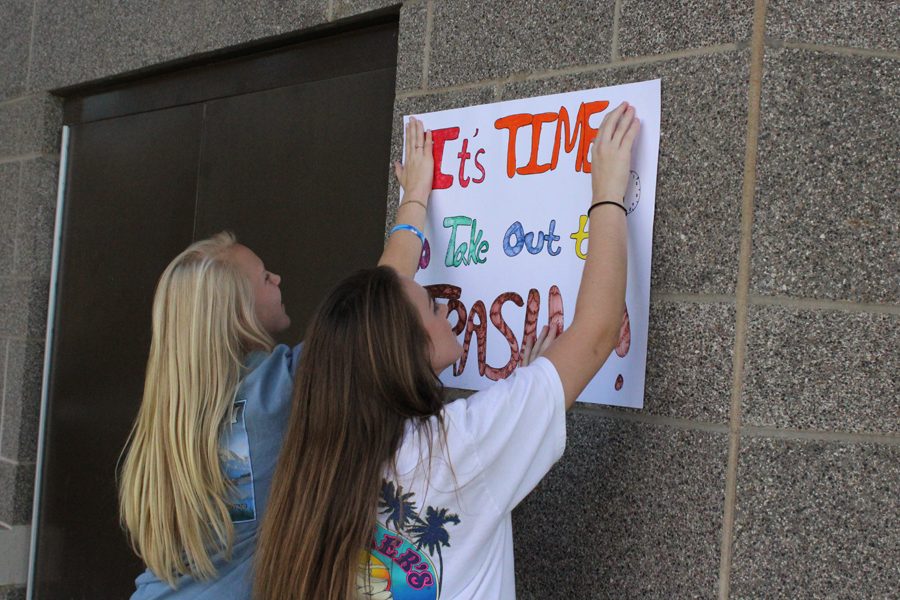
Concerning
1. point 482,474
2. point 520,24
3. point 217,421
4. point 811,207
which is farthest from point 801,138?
point 217,421

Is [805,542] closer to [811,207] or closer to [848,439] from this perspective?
[848,439]

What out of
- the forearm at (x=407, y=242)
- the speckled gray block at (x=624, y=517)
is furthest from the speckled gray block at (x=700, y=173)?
the forearm at (x=407, y=242)

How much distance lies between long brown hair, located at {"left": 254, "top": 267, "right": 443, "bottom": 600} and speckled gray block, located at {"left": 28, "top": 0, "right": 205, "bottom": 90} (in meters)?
2.22

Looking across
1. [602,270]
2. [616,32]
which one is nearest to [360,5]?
[616,32]

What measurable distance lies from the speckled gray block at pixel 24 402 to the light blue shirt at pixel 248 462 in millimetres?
2719

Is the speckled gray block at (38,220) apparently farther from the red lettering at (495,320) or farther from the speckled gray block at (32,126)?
the red lettering at (495,320)

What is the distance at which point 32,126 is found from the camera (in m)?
4.64

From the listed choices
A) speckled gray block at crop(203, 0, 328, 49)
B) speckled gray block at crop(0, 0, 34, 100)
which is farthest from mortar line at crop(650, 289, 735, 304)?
speckled gray block at crop(0, 0, 34, 100)

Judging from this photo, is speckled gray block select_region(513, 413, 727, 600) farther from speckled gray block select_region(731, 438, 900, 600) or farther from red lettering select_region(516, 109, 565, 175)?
red lettering select_region(516, 109, 565, 175)

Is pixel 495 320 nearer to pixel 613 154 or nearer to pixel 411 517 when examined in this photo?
pixel 613 154

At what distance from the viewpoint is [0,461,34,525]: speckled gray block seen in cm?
450

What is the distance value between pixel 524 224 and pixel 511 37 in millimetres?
526

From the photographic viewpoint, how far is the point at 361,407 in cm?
185

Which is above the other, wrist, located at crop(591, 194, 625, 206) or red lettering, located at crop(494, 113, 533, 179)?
red lettering, located at crop(494, 113, 533, 179)
